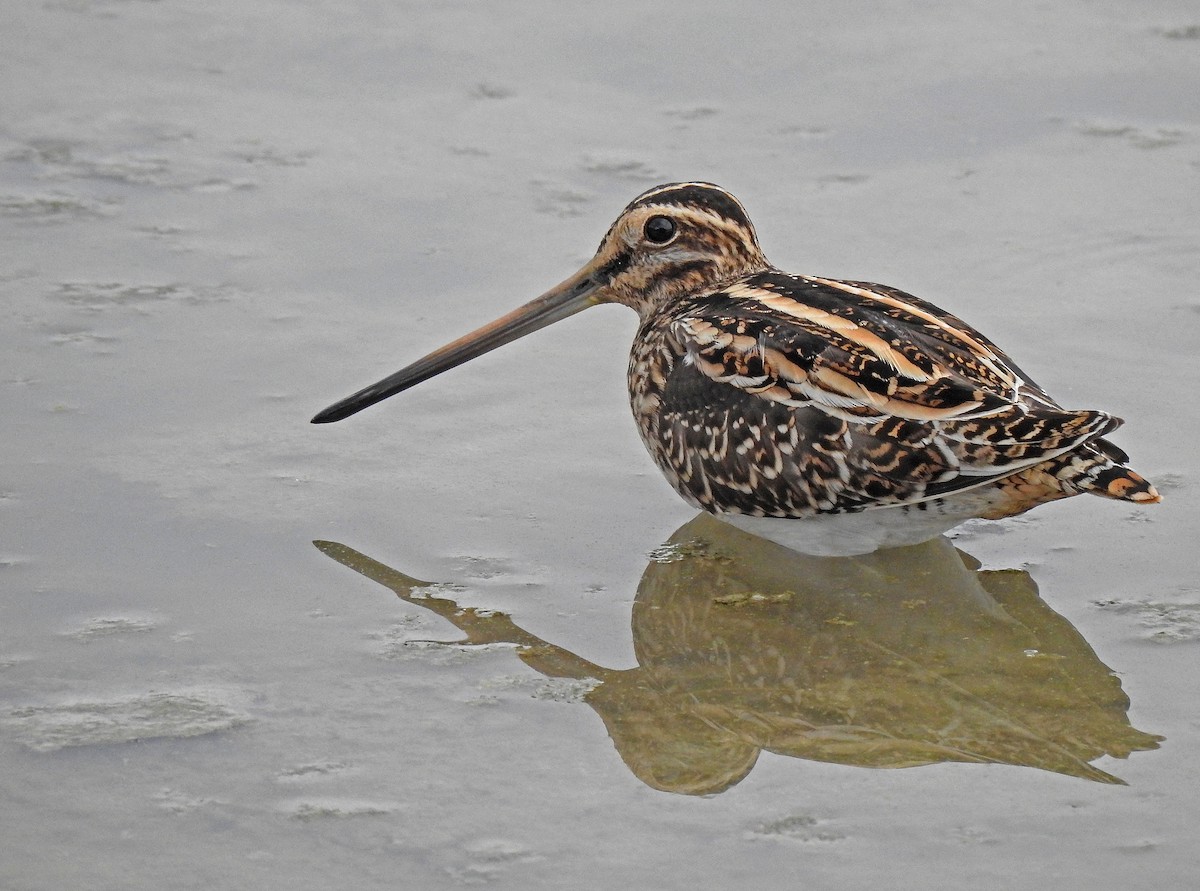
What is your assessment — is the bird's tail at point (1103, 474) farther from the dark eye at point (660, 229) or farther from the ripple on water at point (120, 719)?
the ripple on water at point (120, 719)

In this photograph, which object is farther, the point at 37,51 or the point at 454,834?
the point at 37,51

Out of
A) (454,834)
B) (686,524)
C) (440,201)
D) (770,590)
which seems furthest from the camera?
(440,201)

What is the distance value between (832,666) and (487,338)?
2.19 meters

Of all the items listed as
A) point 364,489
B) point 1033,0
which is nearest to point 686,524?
point 364,489

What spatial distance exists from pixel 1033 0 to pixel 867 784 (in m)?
6.94

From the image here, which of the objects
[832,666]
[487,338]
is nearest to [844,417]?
[832,666]

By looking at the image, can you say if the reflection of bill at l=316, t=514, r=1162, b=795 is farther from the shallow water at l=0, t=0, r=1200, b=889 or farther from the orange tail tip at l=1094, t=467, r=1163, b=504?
the orange tail tip at l=1094, t=467, r=1163, b=504

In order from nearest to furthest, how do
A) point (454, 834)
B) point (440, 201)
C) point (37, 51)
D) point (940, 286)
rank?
point (454, 834), point (940, 286), point (440, 201), point (37, 51)

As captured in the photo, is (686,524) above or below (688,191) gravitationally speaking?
below

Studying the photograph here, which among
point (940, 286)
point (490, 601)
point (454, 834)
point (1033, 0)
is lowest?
point (454, 834)

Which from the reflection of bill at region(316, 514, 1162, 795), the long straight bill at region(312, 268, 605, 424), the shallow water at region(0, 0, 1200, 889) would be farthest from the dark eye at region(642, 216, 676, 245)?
the reflection of bill at region(316, 514, 1162, 795)

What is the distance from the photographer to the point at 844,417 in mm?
5871

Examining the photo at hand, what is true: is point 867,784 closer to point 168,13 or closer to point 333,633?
point 333,633

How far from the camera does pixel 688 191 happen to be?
6.91 meters
